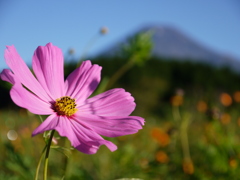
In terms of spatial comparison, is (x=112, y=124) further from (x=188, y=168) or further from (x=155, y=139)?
(x=155, y=139)

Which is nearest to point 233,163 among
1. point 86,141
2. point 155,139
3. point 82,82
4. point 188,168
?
point 188,168

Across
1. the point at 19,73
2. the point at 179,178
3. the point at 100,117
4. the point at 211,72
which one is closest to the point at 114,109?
the point at 100,117

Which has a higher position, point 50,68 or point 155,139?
point 50,68

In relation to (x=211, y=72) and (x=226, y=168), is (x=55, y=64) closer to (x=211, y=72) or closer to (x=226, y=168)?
(x=226, y=168)

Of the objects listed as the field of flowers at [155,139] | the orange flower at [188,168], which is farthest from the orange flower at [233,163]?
the orange flower at [188,168]

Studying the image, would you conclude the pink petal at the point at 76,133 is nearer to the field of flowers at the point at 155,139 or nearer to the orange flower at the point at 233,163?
the field of flowers at the point at 155,139
